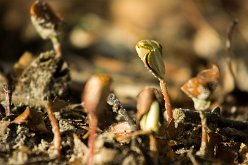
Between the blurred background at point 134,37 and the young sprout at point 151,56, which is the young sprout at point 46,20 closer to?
the young sprout at point 151,56

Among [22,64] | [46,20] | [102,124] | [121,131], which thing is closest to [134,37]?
[22,64]

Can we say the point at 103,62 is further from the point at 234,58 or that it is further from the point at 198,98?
the point at 198,98

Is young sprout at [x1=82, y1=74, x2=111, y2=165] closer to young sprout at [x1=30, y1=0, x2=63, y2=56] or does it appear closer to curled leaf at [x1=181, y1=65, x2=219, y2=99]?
curled leaf at [x1=181, y1=65, x2=219, y2=99]

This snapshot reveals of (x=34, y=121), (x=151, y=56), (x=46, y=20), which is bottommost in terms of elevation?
(x=34, y=121)

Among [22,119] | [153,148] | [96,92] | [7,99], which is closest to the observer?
[96,92]

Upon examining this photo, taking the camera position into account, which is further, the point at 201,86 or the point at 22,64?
the point at 22,64

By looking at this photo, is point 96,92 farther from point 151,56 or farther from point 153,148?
point 151,56

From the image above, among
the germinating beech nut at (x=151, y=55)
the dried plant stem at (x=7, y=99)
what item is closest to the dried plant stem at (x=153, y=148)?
the germinating beech nut at (x=151, y=55)
